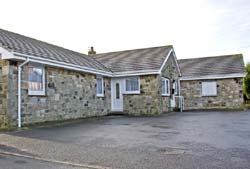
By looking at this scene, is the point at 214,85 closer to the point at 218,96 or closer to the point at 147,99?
the point at 218,96

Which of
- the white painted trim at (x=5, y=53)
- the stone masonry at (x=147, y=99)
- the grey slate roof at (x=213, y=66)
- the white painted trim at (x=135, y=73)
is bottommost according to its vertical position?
the stone masonry at (x=147, y=99)

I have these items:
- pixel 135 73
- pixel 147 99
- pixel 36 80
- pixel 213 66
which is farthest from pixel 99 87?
pixel 213 66

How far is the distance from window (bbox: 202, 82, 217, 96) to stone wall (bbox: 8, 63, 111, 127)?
10.3 metres

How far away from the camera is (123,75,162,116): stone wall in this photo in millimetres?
17469

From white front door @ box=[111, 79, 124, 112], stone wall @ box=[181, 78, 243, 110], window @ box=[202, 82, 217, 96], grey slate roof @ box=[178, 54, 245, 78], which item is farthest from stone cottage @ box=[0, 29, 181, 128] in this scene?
window @ box=[202, 82, 217, 96]

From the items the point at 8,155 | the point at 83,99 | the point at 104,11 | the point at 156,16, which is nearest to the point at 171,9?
the point at 156,16

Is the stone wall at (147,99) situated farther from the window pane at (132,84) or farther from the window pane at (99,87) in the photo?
the window pane at (99,87)

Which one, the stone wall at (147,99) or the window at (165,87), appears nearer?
the stone wall at (147,99)

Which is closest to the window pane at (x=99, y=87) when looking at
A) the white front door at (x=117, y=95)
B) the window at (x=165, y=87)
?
the white front door at (x=117, y=95)

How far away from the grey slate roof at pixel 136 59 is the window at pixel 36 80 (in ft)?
22.7

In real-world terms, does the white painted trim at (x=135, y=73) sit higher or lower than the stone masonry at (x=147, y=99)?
higher

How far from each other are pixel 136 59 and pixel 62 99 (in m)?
7.70

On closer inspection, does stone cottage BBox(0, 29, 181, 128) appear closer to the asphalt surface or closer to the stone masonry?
the stone masonry

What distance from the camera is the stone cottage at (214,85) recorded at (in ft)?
73.8
